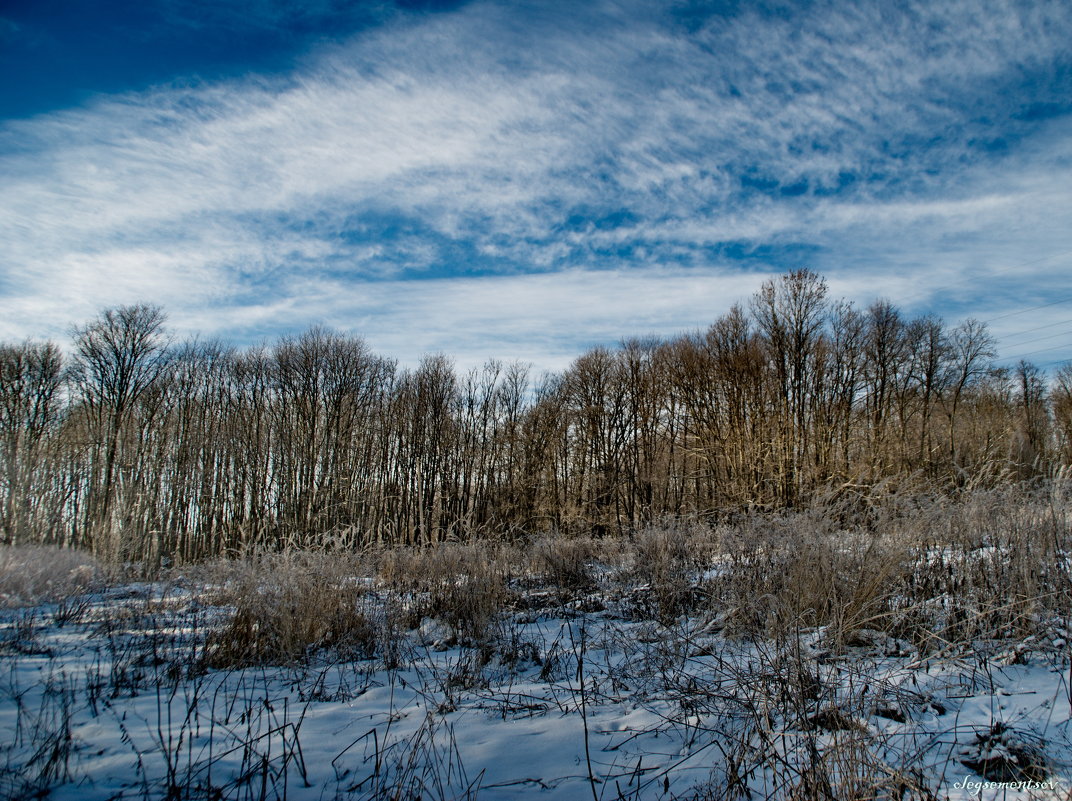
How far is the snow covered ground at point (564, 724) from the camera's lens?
89.1 inches

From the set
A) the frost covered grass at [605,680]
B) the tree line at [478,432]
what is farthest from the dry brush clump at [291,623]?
the tree line at [478,432]

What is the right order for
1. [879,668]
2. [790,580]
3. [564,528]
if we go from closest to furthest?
[879,668] → [790,580] → [564,528]

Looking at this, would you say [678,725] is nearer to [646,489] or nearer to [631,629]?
[631,629]

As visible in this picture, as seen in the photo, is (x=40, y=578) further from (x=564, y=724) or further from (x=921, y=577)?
(x=921, y=577)

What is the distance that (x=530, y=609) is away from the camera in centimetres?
626

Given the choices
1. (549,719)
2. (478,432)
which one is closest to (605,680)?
(549,719)

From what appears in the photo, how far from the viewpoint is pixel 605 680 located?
3590 millimetres

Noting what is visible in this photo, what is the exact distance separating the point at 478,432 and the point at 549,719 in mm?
28195

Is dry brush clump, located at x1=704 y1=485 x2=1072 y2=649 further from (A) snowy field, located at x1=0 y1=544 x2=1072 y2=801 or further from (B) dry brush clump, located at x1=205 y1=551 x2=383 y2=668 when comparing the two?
(B) dry brush clump, located at x1=205 y1=551 x2=383 y2=668

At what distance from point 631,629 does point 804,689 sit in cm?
239

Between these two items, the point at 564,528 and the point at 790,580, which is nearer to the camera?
the point at 790,580

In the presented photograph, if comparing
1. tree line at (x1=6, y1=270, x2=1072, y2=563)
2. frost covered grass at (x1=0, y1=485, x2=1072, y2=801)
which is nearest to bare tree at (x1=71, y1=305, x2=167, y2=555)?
tree line at (x1=6, y1=270, x2=1072, y2=563)

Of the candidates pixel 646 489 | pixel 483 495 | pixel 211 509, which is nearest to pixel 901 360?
pixel 646 489

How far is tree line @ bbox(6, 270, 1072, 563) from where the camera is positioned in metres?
20.9
